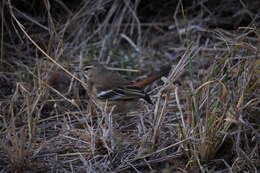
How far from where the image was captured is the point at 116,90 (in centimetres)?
540

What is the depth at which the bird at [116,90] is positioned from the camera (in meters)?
5.27

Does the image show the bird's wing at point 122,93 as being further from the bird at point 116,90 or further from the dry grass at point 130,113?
the dry grass at point 130,113

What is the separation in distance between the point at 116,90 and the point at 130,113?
0.30 meters

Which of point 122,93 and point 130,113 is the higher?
point 122,93

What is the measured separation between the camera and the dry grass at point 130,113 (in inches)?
155

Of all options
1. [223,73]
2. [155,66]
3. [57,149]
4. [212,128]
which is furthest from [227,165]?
[155,66]

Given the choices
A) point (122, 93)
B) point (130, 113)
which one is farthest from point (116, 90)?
point (130, 113)

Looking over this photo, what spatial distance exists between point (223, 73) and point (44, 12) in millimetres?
3216

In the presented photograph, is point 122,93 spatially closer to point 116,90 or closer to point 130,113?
point 116,90

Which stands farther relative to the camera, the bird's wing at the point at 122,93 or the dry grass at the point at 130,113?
the bird's wing at the point at 122,93

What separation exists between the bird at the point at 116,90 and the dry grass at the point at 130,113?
0.14 meters

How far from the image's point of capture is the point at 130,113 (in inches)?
210

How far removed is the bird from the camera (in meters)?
5.27

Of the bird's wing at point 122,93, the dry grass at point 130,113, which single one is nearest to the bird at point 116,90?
the bird's wing at point 122,93
